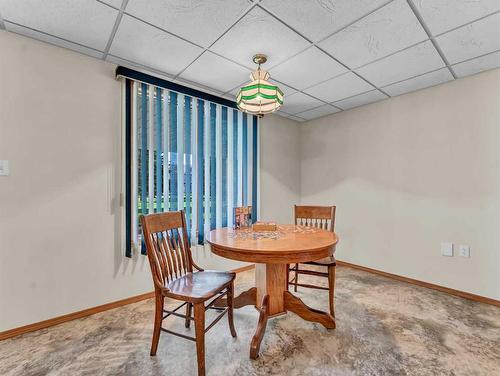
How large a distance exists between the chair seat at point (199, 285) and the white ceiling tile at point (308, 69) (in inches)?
80.0

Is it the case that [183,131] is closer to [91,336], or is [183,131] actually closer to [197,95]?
[197,95]

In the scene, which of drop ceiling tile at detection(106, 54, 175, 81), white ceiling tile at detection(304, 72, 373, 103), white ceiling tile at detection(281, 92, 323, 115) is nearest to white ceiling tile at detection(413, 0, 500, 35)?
white ceiling tile at detection(304, 72, 373, 103)

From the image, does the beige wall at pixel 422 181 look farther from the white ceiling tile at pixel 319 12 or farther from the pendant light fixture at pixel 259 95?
the pendant light fixture at pixel 259 95

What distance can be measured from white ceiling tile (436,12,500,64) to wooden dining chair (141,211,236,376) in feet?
8.53

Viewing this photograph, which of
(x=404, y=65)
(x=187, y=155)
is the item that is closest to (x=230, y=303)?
(x=187, y=155)

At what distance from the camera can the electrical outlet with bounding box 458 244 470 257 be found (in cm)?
270

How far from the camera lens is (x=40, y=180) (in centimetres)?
209

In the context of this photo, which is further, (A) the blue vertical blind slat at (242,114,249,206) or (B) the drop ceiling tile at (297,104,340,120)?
(B) the drop ceiling tile at (297,104,340,120)

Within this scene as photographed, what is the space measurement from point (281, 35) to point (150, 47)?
1.12 meters

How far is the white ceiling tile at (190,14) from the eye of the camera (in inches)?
66.1

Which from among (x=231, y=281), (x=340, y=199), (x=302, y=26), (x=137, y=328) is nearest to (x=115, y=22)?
(x=302, y=26)

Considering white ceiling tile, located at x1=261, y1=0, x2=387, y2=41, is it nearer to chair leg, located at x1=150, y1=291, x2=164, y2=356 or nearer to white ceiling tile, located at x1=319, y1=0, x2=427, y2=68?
white ceiling tile, located at x1=319, y1=0, x2=427, y2=68

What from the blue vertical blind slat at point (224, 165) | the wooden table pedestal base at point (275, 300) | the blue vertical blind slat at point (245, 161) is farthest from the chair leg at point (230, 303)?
the blue vertical blind slat at point (245, 161)

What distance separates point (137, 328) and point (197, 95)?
2421mm
